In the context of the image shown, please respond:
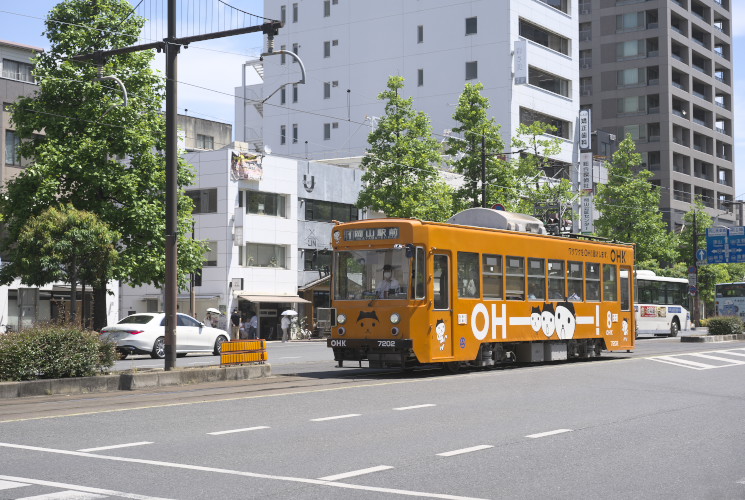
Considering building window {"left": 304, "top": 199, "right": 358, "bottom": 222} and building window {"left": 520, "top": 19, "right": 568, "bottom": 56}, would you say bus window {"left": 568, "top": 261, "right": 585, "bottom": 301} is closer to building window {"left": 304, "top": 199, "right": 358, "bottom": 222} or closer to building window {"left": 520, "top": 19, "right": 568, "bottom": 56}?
building window {"left": 304, "top": 199, "right": 358, "bottom": 222}

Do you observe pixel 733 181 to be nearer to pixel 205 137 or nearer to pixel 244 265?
pixel 205 137

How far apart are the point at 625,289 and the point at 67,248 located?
1772 centimetres

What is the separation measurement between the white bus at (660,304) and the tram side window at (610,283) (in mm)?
20074

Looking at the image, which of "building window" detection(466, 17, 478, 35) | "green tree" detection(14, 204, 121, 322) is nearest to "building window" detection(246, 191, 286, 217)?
"green tree" detection(14, 204, 121, 322)

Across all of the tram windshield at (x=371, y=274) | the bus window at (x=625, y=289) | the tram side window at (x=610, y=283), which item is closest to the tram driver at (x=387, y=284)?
the tram windshield at (x=371, y=274)

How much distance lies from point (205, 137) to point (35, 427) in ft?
194

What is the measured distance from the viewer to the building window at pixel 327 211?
55281 mm

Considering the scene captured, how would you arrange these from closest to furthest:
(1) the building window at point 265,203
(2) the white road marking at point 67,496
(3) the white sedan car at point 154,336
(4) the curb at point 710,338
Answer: (2) the white road marking at point 67,496
(3) the white sedan car at point 154,336
(4) the curb at point 710,338
(1) the building window at point 265,203

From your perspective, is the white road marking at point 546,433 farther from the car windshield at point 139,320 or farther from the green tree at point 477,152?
the green tree at point 477,152

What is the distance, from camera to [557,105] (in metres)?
70.2

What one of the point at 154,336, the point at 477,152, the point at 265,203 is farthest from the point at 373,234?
the point at 265,203

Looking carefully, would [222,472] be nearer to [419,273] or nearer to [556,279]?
[419,273]

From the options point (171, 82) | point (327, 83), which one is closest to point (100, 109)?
point (171, 82)

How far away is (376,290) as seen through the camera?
2000cm
